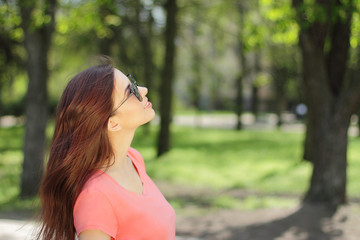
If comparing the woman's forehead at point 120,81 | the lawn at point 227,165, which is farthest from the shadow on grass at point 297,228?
the woman's forehead at point 120,81

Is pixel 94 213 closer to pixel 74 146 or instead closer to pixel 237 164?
pixel 74 146

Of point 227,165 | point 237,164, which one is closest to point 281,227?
point 227,165

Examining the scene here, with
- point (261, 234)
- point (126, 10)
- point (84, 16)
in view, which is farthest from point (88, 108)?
point (126, 10)

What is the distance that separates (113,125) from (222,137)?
797 inches

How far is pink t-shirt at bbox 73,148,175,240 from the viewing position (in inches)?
60.9

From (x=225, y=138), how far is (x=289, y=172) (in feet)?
30.4

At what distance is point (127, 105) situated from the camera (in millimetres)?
1746

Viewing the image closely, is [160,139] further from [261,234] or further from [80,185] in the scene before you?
[80,185]

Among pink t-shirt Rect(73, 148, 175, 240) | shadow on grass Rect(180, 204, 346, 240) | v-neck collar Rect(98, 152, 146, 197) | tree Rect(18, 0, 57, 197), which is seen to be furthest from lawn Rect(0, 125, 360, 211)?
pink t-shirt Rect(73, 148, 175, 240)

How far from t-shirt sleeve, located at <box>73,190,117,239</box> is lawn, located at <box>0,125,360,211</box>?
21.9 ft

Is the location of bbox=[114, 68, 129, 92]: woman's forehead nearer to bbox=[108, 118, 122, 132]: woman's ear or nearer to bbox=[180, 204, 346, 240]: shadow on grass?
bbox=[108, 118, 122, 132]: woman's ear

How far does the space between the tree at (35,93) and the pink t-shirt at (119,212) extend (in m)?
7.19

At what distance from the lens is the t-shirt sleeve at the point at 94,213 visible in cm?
153

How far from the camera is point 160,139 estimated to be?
50.6 ft
